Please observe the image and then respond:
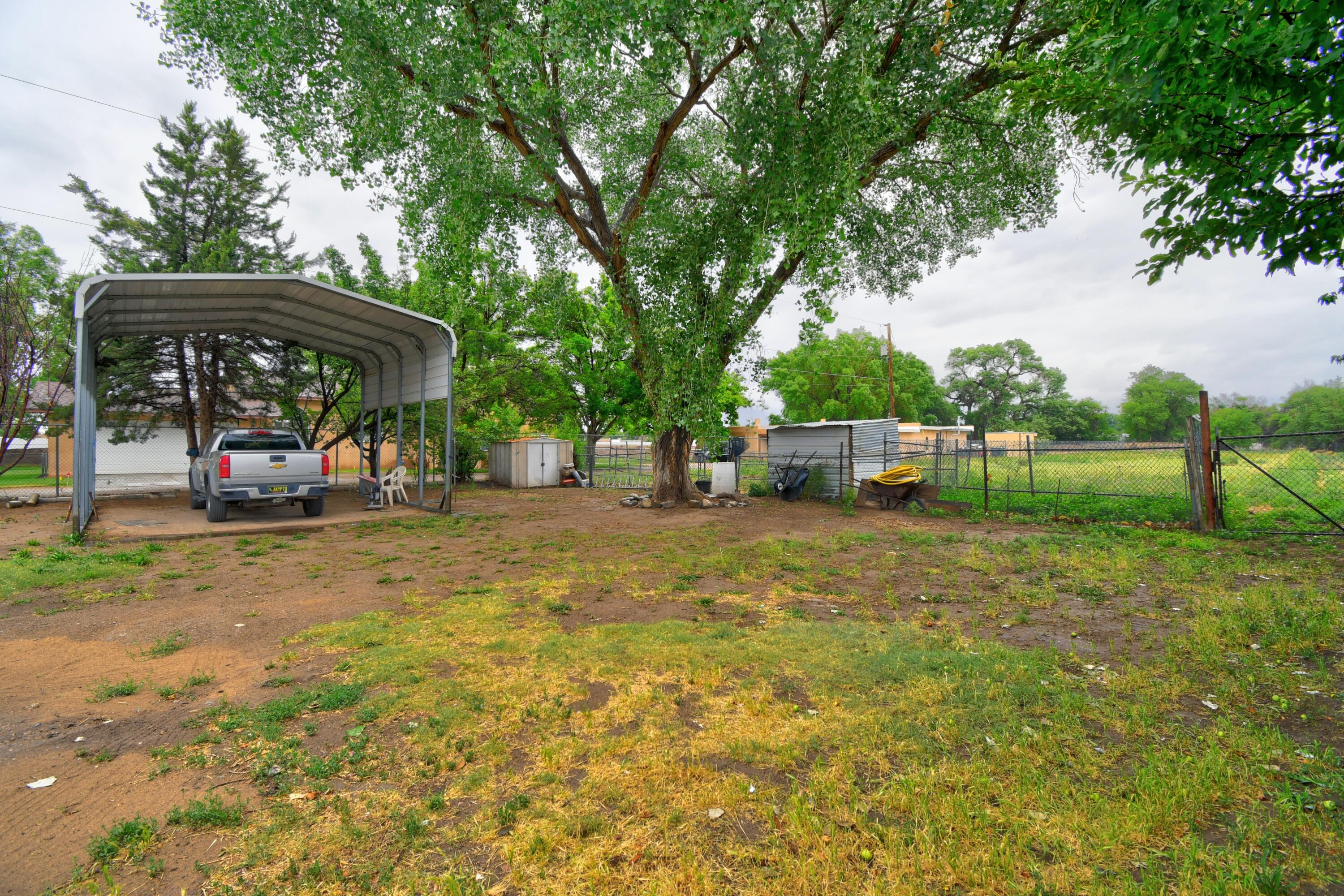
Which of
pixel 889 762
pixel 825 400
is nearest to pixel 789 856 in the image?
pixel 889 762

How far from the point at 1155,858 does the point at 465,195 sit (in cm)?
1323

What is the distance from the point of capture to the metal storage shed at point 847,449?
1747cm

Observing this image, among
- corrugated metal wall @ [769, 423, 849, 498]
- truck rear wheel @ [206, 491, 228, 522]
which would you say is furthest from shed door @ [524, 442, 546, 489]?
truck rear wheel @ [206, 491, 228, 522]

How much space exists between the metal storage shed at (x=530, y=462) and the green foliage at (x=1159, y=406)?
7480 centimetres

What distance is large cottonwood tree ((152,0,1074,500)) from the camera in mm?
9234

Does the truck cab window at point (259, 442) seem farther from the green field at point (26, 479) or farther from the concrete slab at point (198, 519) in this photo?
the green field at point (26, 479)

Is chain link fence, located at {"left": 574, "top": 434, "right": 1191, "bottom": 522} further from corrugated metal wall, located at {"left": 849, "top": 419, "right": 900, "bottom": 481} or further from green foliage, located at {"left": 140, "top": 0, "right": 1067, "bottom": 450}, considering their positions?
green foliage, located at {"left": 140, "top": 0, "right": 1067, "bottom": 450}

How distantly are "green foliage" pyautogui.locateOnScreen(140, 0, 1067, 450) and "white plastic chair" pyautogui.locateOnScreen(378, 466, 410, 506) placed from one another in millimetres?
5696

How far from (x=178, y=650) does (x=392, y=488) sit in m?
11.2

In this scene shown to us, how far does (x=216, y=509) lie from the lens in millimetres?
11898

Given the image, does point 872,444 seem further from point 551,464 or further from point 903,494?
point 551,464

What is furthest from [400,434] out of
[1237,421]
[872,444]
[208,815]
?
[1237,421]

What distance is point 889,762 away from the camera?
3.09 metres

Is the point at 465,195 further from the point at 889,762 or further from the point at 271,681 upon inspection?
the point at 889,762
